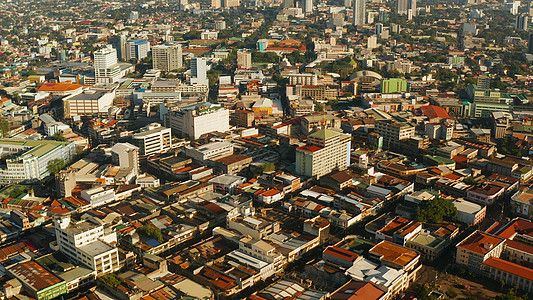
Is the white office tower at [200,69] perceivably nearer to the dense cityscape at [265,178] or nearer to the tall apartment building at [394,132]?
the dense cityscape at [265,178]

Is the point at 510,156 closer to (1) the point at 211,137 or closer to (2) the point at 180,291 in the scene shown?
(1) the point at 211,137

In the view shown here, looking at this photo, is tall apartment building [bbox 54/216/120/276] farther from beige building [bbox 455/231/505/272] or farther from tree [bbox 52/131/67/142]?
tree [bbox 52/131/67/142]

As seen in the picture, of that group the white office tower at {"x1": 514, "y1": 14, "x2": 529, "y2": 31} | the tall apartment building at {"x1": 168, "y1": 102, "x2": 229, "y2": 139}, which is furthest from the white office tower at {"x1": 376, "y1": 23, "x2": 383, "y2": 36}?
the tall apartment building at {"x1": 168, "y1": 102, "x2": 229, "y2": 139}

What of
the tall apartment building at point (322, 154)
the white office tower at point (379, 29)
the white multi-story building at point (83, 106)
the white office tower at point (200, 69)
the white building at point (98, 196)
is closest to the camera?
the white building at point (98, 196)

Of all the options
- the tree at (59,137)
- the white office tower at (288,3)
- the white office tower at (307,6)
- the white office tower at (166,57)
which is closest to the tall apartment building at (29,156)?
the tree at (59,137)

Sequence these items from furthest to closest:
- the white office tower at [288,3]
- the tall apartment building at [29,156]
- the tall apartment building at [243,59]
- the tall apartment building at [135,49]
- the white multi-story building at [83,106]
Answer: the white office tower at [288,3] < the tall apartment building at [135,49] < the tall apartment building at [243,59] < the white multi-story building at [83,106] < the tall apartment building at [29,156]

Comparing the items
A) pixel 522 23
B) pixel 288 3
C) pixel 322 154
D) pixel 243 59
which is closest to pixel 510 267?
pixel 322 154
